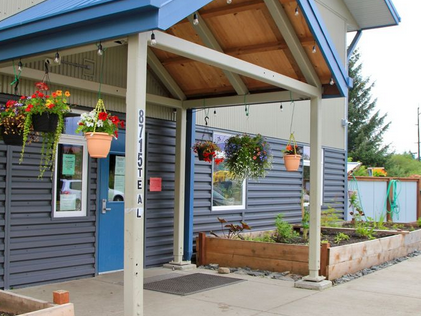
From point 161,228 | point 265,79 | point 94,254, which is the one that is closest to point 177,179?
point 161,228

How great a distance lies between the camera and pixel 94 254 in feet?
24.4

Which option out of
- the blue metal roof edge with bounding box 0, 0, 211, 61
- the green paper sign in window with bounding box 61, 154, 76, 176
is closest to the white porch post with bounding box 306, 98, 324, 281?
the blue metal roof edge with bounding box 0, 0, 211, 61

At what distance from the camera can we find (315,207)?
7.28m

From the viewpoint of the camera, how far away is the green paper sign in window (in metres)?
7.12

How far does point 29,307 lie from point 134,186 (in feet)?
4.39

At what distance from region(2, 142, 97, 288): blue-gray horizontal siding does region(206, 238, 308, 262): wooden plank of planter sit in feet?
6.98

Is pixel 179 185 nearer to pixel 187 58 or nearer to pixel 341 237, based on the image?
pixel 187 58

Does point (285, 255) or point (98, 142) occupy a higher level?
point (98, 142)

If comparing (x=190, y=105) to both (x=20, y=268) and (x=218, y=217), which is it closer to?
(x=218, y=217)

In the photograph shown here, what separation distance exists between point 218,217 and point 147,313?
420 centimetres

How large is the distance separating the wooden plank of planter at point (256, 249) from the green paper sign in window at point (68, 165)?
103 inches

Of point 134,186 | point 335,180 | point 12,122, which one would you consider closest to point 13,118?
point 12,122

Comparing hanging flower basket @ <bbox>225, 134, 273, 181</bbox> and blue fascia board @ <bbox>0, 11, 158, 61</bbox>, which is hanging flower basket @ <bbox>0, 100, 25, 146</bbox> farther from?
hanging flower basket @ <bbox>225, 134, 273, 181</bbox>

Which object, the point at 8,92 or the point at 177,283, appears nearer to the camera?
the point at 8,92
